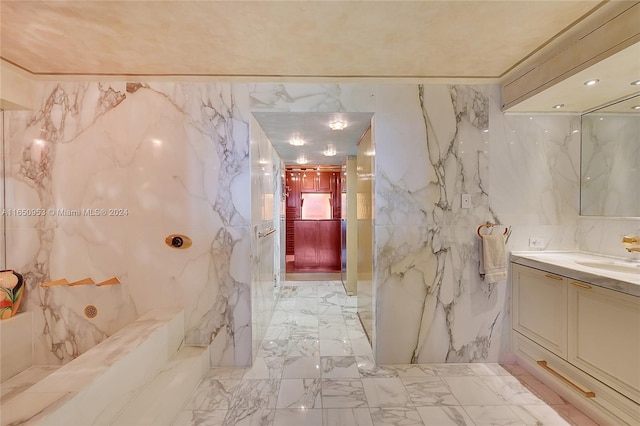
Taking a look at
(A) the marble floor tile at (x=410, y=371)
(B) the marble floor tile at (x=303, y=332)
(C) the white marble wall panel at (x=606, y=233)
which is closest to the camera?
(C) the white marble wall panel at (x=606, y=233)

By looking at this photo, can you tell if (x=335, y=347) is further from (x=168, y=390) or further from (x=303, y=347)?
(x=168, y=390)

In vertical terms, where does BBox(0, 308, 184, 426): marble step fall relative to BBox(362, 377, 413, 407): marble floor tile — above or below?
above

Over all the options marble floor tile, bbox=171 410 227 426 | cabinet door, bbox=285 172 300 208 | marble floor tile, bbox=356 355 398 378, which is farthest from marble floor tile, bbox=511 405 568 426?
cabinet door, bbox=285 172 300 208

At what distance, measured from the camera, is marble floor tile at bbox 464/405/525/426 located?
5.34 ft

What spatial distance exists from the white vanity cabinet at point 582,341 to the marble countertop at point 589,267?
36 millimetres

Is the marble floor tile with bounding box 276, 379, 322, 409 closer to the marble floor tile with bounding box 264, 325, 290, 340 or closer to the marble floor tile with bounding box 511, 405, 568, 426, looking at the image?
the marble floor tile with bounding box 264, 325, 290, 340

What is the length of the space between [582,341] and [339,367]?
5.29 ft

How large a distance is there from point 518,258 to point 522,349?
2.36ft

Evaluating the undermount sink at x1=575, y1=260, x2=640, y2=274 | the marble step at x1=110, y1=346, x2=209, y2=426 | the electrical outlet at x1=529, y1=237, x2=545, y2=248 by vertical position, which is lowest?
the marble step at x1=110, y1=346, x2=209, y2=426

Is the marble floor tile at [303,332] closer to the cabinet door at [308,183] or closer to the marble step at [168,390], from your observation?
the marble step at [168,390]

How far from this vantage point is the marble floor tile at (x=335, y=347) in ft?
7.89

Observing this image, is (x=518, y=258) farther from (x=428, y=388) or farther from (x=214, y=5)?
(x=214, y=5)

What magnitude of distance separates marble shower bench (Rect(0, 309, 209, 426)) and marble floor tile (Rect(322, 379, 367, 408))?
0.94 metres

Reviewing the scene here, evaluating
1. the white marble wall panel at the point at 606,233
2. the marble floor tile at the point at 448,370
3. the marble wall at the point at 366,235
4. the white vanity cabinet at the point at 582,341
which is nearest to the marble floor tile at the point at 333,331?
the marble wall at the point at 366,235
